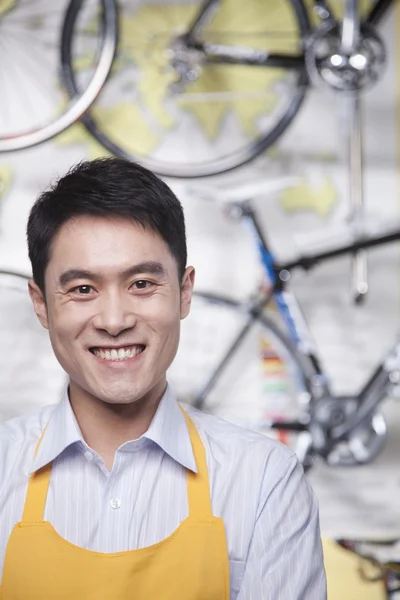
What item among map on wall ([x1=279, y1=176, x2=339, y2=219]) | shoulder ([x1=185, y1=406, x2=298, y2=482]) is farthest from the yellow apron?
map on wall ([x1=279, y1=176, x2=339, y2=219])

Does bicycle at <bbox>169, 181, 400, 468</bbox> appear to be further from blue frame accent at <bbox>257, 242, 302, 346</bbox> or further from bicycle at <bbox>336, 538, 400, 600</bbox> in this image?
bicycle at <bbox>336, 538, 400, 600</bbox>

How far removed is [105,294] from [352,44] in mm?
1517

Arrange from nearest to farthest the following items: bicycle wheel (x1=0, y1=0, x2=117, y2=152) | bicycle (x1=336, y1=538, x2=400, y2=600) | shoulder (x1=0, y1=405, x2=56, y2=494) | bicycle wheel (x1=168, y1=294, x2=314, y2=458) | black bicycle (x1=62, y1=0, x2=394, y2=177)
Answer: shoulder (x1=0, y1=405, x2=56, y2=494), bicycle (x1=336, y1=538, x2=400, y2=600), bicycle wheel (x1=0, y1=0, x2=117, y2=152), black bicycle (x1=62, y1=0, x2=394, y2=177), bicycle wheel (x1=168, y1=294, x2=314, y2=458)

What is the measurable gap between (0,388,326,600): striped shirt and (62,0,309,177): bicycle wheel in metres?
1.45

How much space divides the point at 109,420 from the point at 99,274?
0.81ft

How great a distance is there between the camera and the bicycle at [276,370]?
2.69m

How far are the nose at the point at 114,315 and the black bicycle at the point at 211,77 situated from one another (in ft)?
4.62

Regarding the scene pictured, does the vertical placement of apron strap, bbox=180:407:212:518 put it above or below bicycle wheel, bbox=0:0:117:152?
below

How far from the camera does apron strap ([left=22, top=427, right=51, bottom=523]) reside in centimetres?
136

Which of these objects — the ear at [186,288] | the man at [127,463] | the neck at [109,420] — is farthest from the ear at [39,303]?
the ear at [186,288]

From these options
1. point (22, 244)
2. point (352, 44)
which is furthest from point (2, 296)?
point (352, 44)

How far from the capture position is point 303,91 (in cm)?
270

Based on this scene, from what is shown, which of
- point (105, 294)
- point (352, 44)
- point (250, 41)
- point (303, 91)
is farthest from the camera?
point (250, 41)

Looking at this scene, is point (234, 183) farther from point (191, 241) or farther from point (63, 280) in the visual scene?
point (63, 280)
